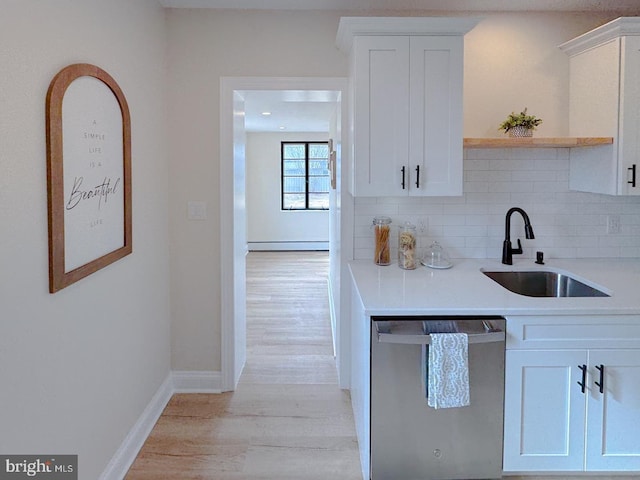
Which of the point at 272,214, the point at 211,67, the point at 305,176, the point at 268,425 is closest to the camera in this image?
the point at 268,425

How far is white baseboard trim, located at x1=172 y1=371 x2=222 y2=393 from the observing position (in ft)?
10.9

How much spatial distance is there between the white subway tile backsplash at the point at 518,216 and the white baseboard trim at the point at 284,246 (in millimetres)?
6934

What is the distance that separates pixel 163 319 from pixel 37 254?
1551 mm

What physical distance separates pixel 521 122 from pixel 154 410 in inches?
101

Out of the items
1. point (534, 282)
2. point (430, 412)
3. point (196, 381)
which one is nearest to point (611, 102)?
point (534, 282)

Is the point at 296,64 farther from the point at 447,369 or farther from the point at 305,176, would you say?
the point at 305,176

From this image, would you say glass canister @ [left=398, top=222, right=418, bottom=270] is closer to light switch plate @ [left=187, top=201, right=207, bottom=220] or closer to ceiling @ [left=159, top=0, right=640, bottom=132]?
ceiling @ [left=159, top=0, right=640, bottom=132]

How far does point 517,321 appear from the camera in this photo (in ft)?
7.14

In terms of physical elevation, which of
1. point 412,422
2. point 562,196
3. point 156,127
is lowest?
point 412,422

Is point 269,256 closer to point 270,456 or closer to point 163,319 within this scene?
point 163,319

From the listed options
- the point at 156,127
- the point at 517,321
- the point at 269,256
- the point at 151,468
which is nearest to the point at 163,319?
the point at 151,468

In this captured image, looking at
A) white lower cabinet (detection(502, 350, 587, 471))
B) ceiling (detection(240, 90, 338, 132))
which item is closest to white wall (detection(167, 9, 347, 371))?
ceiling (detection(240, 90, 338, 132))

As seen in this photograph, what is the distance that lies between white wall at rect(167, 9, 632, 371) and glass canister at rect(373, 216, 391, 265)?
26 cm

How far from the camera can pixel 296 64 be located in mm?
3139
